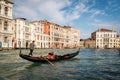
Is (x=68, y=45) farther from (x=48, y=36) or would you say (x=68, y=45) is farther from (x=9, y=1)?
(x=9, y=1)

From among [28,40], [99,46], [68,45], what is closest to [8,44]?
[28,40]

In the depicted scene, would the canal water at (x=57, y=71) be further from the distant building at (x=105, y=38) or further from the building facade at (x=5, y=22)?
the distant building at (x=105, y=38)

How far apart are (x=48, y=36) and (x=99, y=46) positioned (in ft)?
105

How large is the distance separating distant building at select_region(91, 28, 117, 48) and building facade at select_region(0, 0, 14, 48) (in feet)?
173

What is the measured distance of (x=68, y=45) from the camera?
69062 millimetres

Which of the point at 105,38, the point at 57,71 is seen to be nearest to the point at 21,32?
the point at 57,71

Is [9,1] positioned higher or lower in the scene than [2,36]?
higher

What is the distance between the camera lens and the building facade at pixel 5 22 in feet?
93.3

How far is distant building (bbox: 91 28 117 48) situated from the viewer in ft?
249

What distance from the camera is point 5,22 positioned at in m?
29.4

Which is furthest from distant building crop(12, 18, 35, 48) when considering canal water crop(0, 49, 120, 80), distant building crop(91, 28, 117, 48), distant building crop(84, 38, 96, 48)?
distant building crop(84, 38, 96, 48)

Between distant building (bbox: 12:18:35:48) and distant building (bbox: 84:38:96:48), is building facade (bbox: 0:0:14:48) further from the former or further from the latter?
distant building (bbox: 84:38:96:48)

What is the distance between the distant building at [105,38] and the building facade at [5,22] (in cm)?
5272

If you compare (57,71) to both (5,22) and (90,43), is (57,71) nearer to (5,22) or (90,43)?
(5,22)
